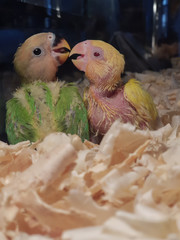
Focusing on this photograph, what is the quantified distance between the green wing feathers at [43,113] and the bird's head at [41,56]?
0.03m

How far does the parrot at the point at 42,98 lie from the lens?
0.75 m

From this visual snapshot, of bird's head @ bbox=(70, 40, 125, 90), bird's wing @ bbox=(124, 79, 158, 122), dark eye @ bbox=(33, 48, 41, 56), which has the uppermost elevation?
dark eye @ bbox=(33, 48, 41, 56)

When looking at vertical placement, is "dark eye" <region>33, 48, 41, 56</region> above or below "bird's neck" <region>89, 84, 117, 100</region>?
above

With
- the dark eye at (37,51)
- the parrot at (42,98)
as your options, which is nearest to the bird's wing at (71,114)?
the parrot at (42,98)

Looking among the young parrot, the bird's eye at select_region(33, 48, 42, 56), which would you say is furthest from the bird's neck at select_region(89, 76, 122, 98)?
the bird's eye at select_region(33, 48, 42, 56)

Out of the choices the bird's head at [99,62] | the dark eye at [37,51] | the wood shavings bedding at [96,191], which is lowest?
the wood shavings bedding at [96,191]

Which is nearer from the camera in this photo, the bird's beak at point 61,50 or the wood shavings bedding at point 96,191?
the wood shavings bedding at point 96,191

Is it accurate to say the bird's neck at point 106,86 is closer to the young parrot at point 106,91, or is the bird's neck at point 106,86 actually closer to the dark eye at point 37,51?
the young parrot at point 106,91

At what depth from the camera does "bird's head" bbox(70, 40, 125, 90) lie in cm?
77

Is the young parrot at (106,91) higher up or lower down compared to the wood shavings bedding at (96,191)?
higher up

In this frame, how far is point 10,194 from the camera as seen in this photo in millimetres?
481

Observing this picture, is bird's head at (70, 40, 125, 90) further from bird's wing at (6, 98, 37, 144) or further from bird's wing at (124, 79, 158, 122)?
bird's wing at (6, 98, 37, 144)

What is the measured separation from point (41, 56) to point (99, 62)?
0.44 feet

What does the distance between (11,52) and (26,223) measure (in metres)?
0.46
